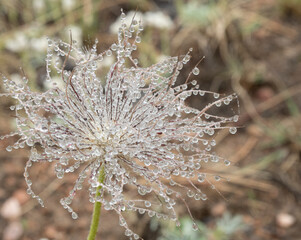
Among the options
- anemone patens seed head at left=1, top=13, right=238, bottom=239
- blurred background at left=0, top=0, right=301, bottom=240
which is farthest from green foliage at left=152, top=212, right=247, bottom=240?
anemone patens seed head at left=1, top=13, right=238, bottom=239

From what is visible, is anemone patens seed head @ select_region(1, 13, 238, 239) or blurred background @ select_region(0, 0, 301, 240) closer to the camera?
anemone patens seed head @ select_region(1, 13, 238, 239)

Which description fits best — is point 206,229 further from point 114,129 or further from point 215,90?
point 114,129

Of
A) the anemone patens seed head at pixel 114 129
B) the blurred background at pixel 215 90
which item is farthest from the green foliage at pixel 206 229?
the anemone patens seed head at pixel 114 129

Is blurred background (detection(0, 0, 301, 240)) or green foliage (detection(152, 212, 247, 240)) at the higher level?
blurred background (detection(0, 0, 301, 240))

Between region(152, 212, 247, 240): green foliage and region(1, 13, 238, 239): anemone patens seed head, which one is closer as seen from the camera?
region(1, 13, 238, 239): anemone patens seed head

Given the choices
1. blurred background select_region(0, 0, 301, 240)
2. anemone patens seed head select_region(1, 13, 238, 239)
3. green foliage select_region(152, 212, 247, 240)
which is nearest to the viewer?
anemone patens seed head select_region(1, 13, 238, 239)

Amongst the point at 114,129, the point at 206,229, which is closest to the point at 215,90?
the point at 206,229

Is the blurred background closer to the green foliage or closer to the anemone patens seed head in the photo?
the green foliage

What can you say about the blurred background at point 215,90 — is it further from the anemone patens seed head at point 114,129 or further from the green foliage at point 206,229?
the anemone patens seed head at point 114,129

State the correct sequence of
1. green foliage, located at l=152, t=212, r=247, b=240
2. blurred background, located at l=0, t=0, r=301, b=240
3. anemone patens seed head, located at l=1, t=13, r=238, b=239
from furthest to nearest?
blurred background, located at l=0, t=0, r=301, b=240 → green foliage, located at l=152, t=212, r=247, b=240 → anemone patens seed head, located at l=1, t=13, r=238, b=239
